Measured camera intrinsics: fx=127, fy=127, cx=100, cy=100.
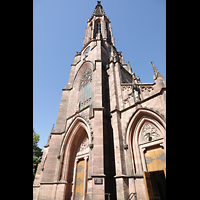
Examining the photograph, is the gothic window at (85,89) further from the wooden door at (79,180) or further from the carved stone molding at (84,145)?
the wooden door at (79,180)

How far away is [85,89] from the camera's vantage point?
15.3 m

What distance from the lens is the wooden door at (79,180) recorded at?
9.79 m

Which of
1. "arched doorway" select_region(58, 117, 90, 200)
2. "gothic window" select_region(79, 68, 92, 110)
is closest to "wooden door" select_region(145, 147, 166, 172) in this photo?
"arched doorway" select_region(58, 117, 90, 200)

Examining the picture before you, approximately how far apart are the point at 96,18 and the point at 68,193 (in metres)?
27.8

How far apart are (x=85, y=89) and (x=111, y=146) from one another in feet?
26.1

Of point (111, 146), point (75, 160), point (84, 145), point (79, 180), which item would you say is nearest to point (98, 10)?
point (84, 145)

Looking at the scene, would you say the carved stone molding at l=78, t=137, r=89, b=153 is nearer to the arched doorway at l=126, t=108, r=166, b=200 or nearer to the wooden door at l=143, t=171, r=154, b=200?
the arched doorway at l=126, t=108, r=166, b=200

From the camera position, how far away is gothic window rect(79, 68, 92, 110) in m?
14.1

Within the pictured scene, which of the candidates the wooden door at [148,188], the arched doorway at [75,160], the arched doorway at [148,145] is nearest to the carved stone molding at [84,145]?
the arched doorway at [75,160]

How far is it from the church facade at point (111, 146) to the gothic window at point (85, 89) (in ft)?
0.57

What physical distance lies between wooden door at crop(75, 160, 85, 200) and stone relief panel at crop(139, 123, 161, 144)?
18.0 feet

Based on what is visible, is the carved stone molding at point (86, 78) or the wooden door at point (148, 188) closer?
the wooden door at point (148, 188)

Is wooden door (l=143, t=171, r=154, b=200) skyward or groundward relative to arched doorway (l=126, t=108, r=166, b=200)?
groundward
